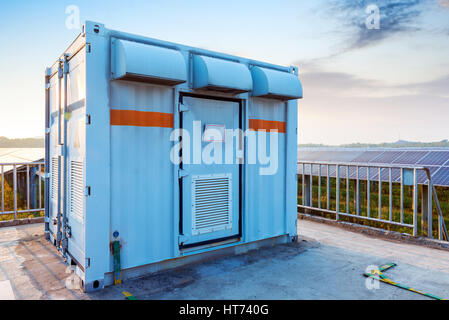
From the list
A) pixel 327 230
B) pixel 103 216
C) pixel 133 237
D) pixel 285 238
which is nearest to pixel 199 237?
pixel 133 237

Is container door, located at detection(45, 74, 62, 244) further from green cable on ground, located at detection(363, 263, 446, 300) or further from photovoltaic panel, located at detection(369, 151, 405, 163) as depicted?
photovoltaic panel, located at detection(369, 151, 405, 163)

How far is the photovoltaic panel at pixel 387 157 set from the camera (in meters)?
12.6

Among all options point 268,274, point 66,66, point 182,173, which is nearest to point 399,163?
point 268,274

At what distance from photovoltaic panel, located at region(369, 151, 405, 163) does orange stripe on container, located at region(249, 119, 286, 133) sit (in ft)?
29.9

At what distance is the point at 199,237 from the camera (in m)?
4.20

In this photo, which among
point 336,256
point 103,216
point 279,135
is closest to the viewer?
point 103,216

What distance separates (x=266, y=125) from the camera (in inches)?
193

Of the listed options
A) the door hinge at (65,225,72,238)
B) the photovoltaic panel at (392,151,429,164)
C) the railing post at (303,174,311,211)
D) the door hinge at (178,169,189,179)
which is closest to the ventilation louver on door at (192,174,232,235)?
the door hinge at (178,169,189,179)

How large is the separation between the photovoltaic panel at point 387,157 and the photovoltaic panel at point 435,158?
137 centimetres

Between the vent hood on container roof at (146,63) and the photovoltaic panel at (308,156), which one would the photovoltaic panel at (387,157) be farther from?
the vent hood on container roof at (146,63)

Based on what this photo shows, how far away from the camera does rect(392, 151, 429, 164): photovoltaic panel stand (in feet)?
37.2

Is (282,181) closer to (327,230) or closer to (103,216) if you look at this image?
(327,230)
